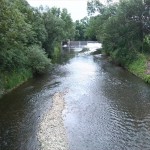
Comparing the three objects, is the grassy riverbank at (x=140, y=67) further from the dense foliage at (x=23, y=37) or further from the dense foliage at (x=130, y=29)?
the dense foliage at (x=23, y=37)

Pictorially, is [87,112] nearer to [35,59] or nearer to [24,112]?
[24,112]

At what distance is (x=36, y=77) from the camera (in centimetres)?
3891

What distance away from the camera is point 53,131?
18828mm

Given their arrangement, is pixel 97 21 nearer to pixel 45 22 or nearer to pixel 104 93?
pixel 45 22

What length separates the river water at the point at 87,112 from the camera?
17.2 m

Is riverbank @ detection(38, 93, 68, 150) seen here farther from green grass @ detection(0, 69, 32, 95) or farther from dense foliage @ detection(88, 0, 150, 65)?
dense foliage @ detection(88, 0, 150, 65)

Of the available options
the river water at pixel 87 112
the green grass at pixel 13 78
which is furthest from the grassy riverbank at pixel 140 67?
the green grass at pixel 13 78

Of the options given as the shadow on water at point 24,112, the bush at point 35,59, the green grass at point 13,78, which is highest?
the bush at point 35,59

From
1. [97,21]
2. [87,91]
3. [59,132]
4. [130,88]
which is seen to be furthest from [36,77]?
[97,21]

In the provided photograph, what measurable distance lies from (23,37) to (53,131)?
15010mm

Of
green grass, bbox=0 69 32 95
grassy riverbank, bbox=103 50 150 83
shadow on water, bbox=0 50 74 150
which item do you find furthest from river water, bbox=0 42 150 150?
grassy riverbank, bbox=103 50 150 83

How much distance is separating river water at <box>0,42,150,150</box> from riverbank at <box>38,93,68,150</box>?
1.27ft

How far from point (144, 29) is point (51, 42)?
17.8 m

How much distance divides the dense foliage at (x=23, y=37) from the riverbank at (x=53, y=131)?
301 inches
